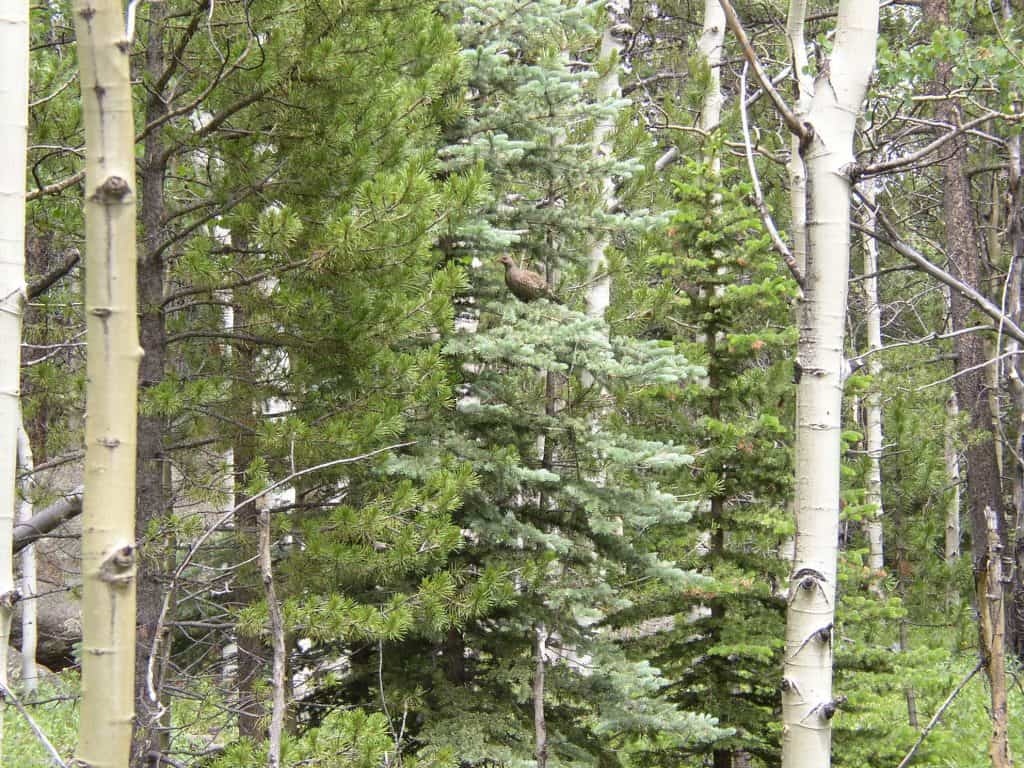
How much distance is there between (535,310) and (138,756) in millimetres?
3052

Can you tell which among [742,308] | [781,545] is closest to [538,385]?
[742,308]

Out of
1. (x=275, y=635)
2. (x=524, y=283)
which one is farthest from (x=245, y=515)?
(x=275, y=635)

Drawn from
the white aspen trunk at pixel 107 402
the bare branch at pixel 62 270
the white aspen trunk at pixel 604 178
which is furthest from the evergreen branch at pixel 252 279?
the white aspen trunk at pixel 107 402

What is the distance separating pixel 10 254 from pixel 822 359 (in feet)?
7.99

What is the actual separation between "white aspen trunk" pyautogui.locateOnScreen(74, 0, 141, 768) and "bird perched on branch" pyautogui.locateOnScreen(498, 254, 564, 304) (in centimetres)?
409

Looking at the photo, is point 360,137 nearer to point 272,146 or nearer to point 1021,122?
point 272,146

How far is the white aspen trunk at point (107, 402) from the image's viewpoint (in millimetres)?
1393

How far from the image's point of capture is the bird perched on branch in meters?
5.47

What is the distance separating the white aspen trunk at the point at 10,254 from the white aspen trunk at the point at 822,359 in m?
2.33

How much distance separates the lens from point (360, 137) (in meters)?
4.66

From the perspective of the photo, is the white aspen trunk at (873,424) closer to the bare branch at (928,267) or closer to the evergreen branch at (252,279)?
the bare branch at (928,267)

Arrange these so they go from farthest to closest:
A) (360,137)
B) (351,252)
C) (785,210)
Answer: (785,210)
(360,137)
(351,252)

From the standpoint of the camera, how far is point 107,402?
1.40 metres

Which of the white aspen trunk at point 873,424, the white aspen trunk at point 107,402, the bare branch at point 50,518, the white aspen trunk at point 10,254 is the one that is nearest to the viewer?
the white aspen trunk at point 107,402
